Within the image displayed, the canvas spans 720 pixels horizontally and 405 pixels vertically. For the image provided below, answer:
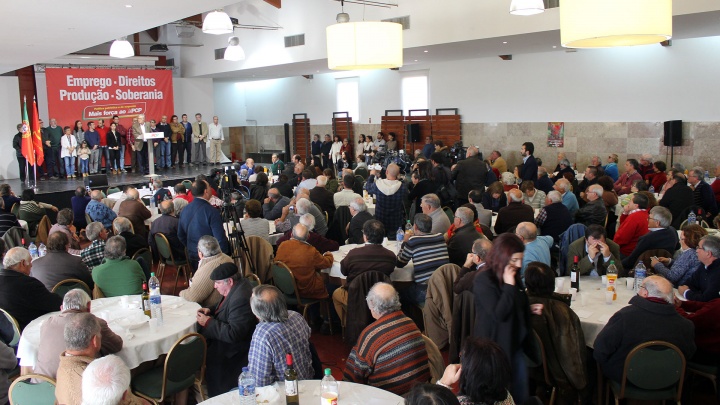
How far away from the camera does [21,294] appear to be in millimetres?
4680

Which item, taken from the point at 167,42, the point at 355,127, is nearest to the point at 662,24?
the point at 355,127

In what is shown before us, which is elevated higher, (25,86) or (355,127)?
(25,86)

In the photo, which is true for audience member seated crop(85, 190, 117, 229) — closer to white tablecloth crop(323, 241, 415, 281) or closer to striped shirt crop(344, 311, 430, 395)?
white tablecloth crop(323, 241, 415, 281)

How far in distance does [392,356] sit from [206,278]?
7.03 feet

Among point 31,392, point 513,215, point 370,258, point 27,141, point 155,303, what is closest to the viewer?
point 31,392

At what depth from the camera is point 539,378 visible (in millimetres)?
4262

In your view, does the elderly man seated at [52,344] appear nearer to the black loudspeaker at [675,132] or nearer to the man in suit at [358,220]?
the man in suit at [358,220]

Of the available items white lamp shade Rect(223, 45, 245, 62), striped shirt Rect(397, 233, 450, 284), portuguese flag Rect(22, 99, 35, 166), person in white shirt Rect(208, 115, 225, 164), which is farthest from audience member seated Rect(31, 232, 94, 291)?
person in white shirt Rect(208, 115, 225, 164)

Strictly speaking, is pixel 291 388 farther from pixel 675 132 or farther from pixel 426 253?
pixel 675 132

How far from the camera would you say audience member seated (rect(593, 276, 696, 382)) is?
3.86 meters

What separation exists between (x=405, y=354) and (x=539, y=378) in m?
1.28

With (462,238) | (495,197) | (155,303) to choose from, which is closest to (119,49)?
(495,197)

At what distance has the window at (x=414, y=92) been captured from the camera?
19266 mm

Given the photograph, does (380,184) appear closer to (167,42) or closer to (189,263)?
(189,263)
